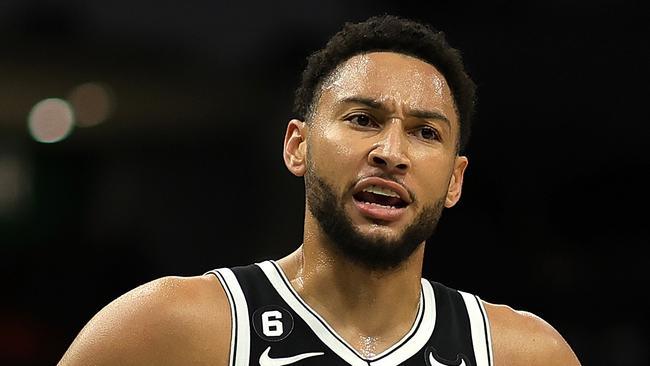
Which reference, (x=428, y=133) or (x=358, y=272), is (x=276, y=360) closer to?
(x=358, y=272)

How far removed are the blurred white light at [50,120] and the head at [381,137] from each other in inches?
92.1

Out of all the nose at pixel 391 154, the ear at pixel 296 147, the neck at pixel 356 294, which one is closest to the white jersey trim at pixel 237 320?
the neck at pixel 356 294

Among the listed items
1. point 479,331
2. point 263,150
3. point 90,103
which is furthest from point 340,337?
point 90,103

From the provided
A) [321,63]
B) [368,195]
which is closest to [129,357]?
[368,195]

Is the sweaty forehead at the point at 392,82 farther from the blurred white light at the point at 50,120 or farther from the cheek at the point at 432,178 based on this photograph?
the blurred white light at the point at 50,120

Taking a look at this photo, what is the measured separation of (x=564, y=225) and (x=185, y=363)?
2.86 metres

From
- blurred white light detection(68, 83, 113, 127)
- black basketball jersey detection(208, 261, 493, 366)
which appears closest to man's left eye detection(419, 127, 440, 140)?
black basketball jersey detection(208, 261, 493, 366)

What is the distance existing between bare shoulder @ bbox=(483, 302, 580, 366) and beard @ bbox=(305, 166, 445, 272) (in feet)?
1.01

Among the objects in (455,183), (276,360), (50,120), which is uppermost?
(50,120)

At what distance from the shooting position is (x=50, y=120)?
4.64 m

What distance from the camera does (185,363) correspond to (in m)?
2.23

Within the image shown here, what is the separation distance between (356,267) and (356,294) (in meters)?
0.07

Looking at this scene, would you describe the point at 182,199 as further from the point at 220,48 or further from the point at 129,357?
the point at 129,357

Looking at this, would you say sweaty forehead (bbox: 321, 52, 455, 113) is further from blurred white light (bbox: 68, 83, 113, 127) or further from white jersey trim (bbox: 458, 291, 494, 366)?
blurred white light (bbox: 68, 83, 113, 127)
